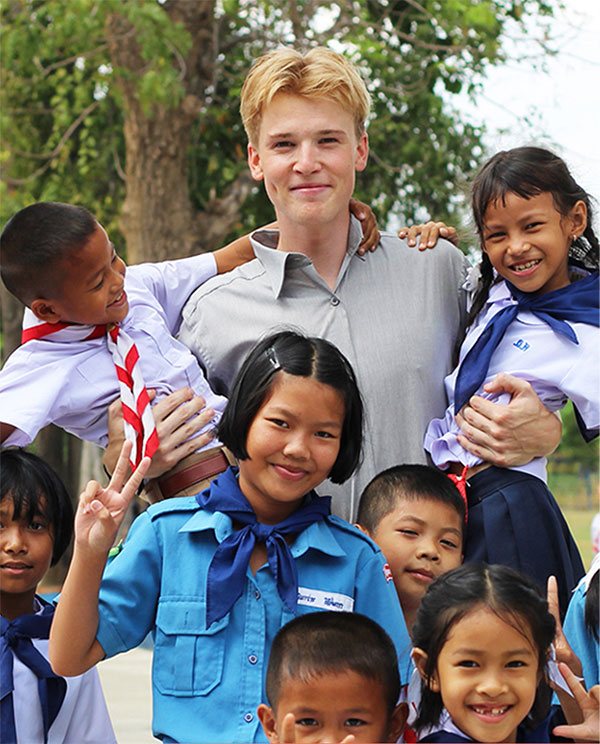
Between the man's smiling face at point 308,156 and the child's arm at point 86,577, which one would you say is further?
the man's smiling face at point 308,156

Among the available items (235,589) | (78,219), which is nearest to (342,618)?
(235,589)

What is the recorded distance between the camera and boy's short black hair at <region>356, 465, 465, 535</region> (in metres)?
3.07

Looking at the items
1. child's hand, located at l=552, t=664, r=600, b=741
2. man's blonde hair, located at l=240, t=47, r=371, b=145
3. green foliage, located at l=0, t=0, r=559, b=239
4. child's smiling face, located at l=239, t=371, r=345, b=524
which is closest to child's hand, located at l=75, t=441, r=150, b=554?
child's smiling face, located at l=239, t=371, r=345, b=524

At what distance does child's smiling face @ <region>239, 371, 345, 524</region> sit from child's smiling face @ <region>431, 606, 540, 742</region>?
17.7 inches

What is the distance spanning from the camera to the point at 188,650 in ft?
8.50

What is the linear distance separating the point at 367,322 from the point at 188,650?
1.17 meters

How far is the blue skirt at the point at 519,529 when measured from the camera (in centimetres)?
312

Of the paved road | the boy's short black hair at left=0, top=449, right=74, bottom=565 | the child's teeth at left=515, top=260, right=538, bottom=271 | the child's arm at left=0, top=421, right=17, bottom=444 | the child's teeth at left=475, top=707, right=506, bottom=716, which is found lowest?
the paved road

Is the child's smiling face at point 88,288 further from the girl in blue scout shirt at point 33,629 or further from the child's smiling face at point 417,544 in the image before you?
the child's smiling face at point 417,544

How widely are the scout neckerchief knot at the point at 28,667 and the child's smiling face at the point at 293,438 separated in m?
0.90

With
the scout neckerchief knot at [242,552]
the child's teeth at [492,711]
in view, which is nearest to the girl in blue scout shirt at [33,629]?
the scout neckerchief knot at [242,552]

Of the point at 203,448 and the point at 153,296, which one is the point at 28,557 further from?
the point at 153,296

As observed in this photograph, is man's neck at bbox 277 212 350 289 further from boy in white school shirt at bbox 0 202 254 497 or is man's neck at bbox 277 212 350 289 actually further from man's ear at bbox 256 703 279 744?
man's ear at bbox 256 703 279 744

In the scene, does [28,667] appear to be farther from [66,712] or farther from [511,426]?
[511,426]
